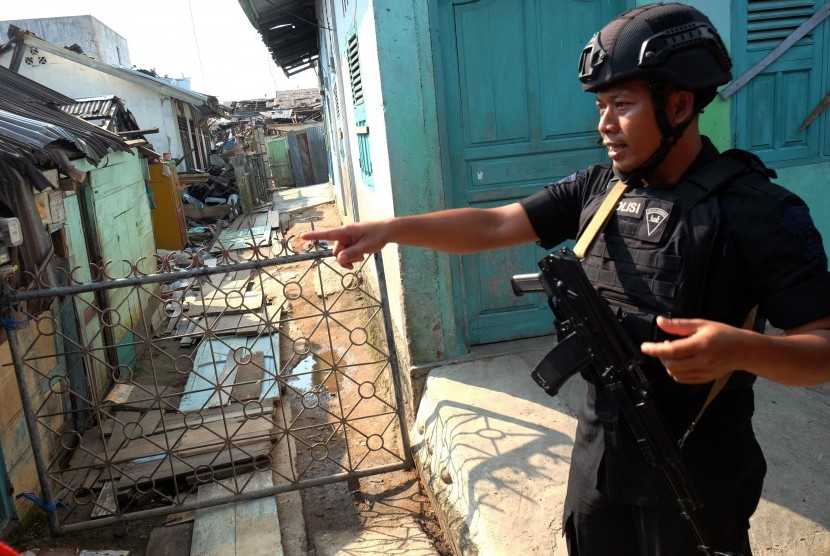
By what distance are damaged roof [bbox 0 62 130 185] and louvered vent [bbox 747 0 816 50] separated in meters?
4.41

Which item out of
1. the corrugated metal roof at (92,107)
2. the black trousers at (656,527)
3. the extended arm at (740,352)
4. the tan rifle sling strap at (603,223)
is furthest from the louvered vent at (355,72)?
the corrugated metal roof at (92,107)

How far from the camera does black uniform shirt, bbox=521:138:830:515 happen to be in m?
1.24

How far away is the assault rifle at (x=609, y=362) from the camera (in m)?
1.43

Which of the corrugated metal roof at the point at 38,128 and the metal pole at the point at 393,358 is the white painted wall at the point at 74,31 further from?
the metal pole at the point at 393,358

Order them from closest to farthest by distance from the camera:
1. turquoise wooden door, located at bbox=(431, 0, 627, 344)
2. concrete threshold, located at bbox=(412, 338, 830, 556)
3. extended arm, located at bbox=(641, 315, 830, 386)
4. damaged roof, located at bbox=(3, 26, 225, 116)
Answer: extended arm, located at bbox=(641, 315, 830, 386)
concrete threshold, located at bbox=(412, 338, 830, 556)
turquoise wooden door, located at bbox=(431, 0, 627, 344)
damaged roof, located at bbox=(3, 26, 225, 116)

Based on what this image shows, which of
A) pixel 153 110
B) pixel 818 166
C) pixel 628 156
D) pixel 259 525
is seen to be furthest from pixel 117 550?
pixel 153 110

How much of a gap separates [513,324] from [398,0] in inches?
85.4

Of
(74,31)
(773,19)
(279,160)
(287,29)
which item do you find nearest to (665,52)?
(773,19)

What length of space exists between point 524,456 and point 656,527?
1.68 metres

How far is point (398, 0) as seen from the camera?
3.69 metres

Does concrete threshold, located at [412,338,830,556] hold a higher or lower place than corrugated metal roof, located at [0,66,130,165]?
lower

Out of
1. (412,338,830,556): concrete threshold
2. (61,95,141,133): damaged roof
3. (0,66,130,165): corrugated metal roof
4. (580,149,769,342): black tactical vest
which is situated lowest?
(412,338,830,556): concrete threshold

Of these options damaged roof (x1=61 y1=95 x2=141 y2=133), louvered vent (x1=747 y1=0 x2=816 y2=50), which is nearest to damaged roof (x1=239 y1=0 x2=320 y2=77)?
damaged roof (x1=61 y1=95 x2=141 y2=133)

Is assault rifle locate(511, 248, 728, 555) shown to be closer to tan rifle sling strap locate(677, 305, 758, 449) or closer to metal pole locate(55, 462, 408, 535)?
tan rifle sling strap locate(677, 305, 758, 449)
